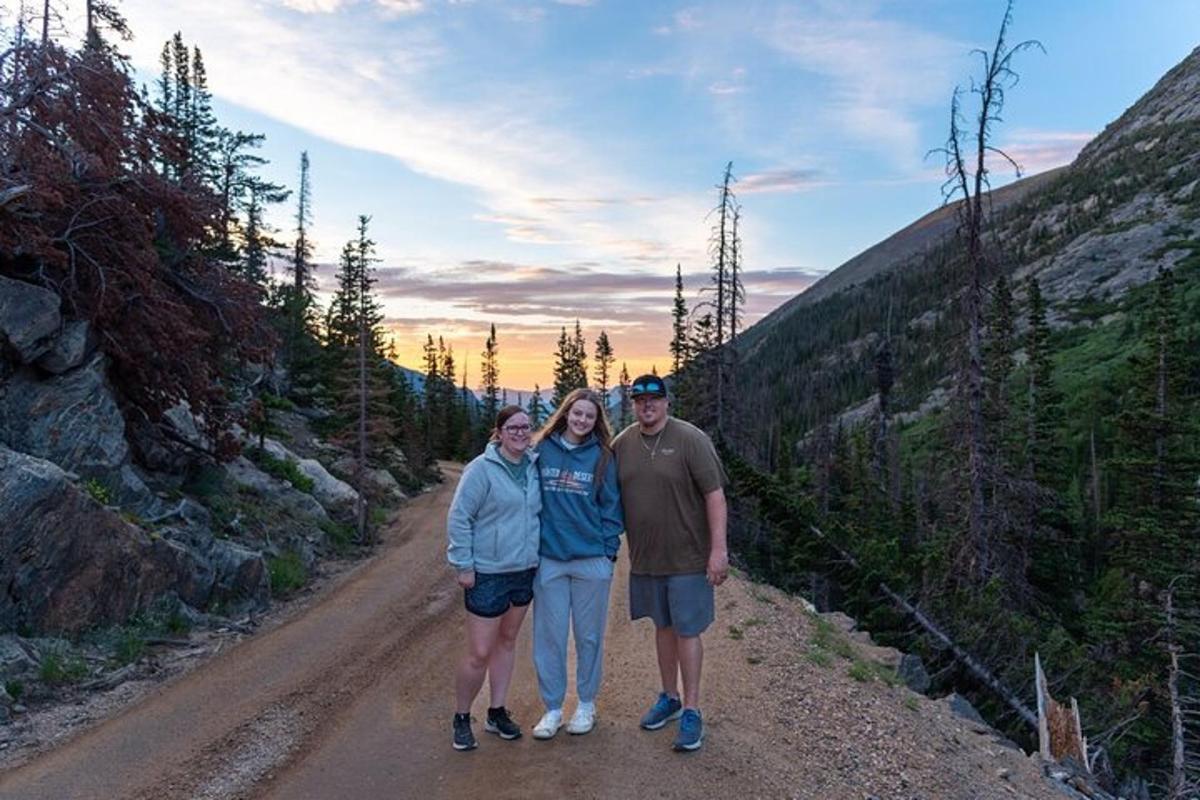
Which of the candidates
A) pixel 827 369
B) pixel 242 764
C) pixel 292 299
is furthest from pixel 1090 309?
pixel 242 764

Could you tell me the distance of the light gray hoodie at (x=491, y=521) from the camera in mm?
5293

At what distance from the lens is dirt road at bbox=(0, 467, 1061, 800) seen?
532 cm

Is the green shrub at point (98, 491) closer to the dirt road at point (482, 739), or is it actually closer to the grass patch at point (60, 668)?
the grass patch at point (60, 668)

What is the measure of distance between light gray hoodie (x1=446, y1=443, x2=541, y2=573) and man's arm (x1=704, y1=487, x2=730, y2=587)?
124 cm

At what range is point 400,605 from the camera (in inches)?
471

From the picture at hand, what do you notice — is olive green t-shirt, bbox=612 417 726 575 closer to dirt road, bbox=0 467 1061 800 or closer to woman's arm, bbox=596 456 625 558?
woman's arm, bbox=596 456 625 558

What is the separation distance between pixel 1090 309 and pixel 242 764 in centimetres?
10395

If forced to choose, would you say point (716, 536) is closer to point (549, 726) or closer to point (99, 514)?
point (549, 726)

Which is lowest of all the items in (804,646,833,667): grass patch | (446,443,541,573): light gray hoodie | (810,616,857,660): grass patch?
(810,616,857,660): grass patch

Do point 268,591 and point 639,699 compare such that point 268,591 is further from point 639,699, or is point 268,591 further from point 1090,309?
point 1090,309

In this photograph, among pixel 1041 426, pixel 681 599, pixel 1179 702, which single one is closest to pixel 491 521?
pixel 681 599

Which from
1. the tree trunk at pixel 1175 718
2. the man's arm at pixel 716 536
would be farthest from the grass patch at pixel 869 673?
the tree trunk at pixel 1175 718

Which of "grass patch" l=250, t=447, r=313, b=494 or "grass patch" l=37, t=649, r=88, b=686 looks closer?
"grass patch" l=37, t=649, r=88, b=686

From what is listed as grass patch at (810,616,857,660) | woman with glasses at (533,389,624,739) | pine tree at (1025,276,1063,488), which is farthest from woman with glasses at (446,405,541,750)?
pine tree at (1025,276,1063,488)
